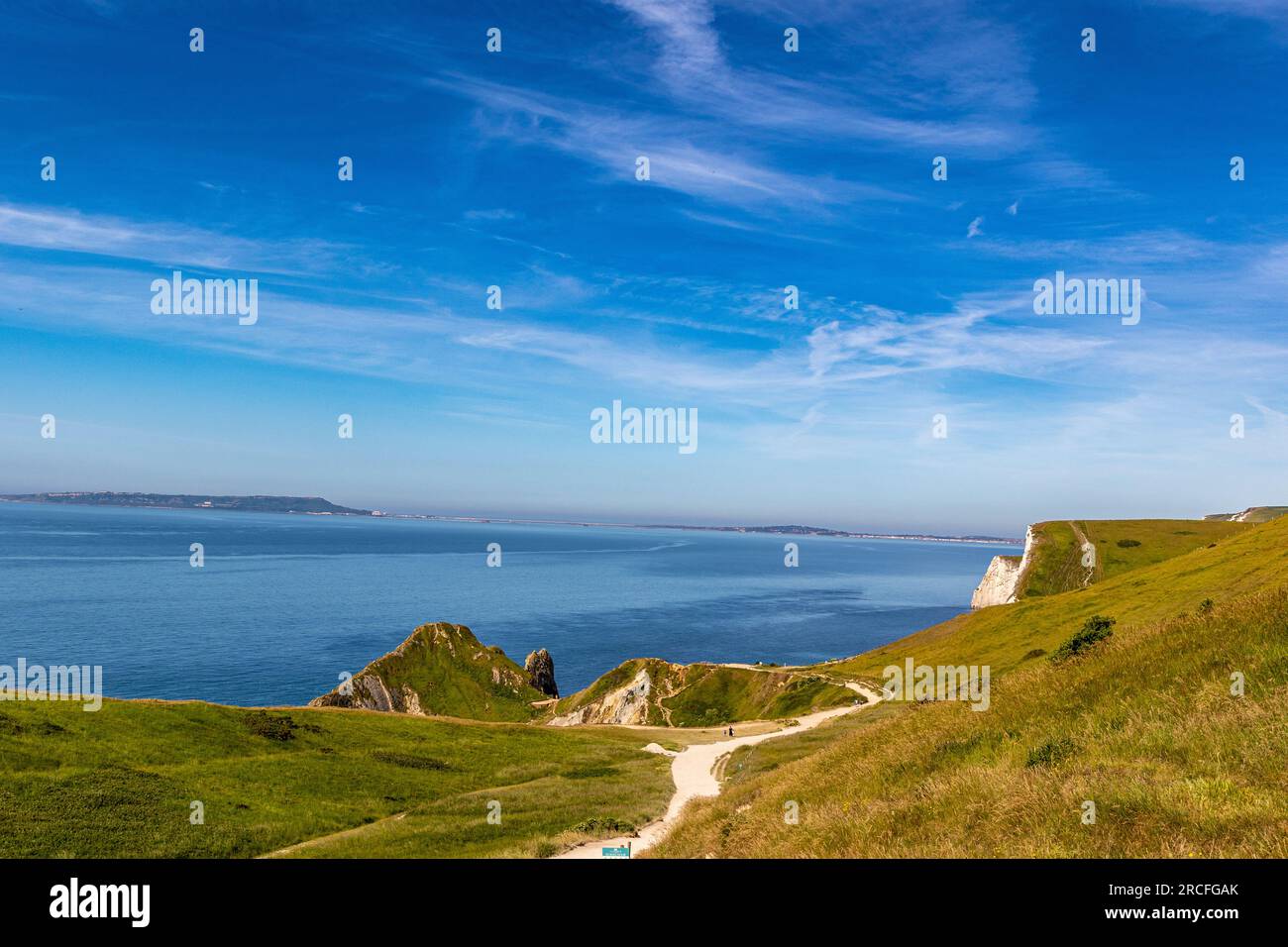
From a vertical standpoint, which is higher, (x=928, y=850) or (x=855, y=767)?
(x=928, y=850)

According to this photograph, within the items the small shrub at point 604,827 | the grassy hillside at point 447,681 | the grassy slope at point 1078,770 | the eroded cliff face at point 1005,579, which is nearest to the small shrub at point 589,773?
the small shrub at point 604,827

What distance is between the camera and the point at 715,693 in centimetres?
11081

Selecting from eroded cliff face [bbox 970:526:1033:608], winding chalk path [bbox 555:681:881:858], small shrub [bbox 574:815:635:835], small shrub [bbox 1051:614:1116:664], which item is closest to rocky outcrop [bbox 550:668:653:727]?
winding chalk path [bbox 555:681:881:858]

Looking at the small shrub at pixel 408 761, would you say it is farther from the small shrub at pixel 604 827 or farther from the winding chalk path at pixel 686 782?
the small shrub at pixel 604 827

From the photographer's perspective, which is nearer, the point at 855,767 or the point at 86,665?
the point at 855,767

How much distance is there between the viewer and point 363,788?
124ft

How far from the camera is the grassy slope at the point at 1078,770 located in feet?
32.2

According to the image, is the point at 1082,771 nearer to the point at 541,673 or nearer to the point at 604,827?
the point at 604,827

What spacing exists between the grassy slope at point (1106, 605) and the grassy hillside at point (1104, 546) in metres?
47.2

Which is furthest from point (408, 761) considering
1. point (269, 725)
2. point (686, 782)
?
point (686, 782)

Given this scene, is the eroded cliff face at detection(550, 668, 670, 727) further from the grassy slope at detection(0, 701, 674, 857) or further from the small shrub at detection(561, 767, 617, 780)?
the small shrub at detection(561, 767, 617, 780)
